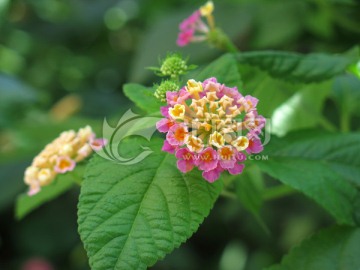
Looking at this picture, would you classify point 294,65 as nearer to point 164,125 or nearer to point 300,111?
point 300,111

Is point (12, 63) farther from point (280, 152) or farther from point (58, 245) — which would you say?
point (280, 152)

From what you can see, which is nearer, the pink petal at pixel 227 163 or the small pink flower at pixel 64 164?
the pink petal at pixel 227 163

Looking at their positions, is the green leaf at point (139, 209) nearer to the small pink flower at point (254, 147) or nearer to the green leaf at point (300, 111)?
the small pink flower at point (254, 147)

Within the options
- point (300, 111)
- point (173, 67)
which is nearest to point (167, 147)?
point (173, 67)

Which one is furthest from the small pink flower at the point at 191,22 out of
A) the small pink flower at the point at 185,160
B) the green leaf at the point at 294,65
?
the small pink flower at the point at 185,160

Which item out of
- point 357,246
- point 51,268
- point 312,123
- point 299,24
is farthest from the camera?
point 51,268

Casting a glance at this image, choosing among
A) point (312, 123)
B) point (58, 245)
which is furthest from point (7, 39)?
point (312, 123)
